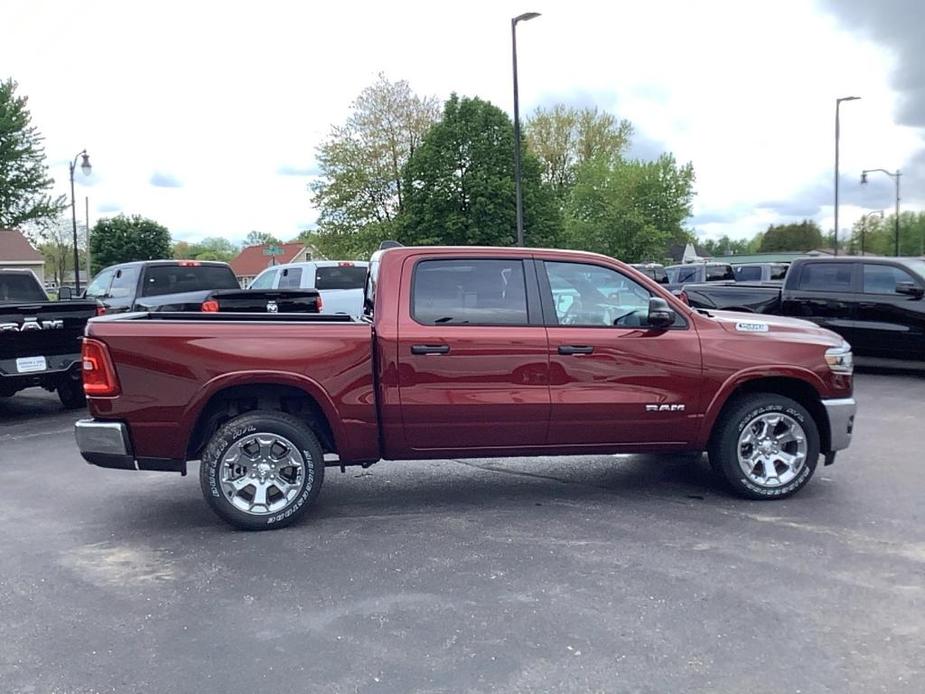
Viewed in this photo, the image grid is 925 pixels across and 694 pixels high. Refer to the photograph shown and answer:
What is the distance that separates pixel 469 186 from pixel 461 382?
35.3m

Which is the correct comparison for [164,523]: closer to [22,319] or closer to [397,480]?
[397,480]

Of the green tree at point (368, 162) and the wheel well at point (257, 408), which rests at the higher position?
the green tree at point (368, 162)

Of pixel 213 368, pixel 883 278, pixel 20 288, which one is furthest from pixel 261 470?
pixel 883 278

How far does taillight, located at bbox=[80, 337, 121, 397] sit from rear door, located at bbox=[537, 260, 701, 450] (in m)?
2.85

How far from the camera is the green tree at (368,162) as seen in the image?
44375 millimetres

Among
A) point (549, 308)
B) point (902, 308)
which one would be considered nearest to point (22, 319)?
point (549, 308)

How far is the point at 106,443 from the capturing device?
5.16 metres

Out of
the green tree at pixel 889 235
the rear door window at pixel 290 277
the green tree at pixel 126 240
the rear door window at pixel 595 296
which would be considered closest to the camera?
the rear door window at pixel 595 296

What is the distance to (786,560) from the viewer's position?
183 inches

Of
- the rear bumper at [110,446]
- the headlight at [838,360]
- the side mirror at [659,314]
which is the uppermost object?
the side mirror at [659,314]

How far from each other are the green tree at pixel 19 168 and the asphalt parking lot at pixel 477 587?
42.6 metres

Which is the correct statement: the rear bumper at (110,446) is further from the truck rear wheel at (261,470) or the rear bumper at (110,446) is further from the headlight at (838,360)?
the headlight at (838,360)

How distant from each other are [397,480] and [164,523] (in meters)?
1.87

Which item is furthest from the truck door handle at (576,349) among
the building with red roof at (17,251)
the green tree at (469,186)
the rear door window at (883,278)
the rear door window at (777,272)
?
the building with red roof at (17,251)
